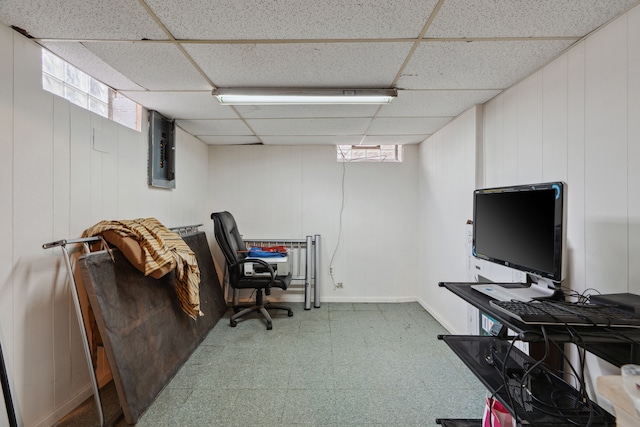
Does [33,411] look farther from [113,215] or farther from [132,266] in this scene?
[113,215]

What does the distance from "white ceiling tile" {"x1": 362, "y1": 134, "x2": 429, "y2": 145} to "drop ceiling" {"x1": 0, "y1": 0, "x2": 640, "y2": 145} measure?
0.96 meters

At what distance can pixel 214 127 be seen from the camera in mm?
2928

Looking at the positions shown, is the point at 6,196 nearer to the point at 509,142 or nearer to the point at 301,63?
the point at 301,63

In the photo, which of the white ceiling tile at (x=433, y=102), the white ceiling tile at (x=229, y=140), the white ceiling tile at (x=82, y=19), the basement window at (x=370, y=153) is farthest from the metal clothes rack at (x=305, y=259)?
the white ceiling tile at (x=82, y=19)

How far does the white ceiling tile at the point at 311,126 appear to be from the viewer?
2.67 meters

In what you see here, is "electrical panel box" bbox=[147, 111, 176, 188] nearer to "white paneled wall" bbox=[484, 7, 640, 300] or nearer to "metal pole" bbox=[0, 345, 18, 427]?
"metal pole" bbox=[0, 345, 18, 427]

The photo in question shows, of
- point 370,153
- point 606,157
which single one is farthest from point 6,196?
point 370,153

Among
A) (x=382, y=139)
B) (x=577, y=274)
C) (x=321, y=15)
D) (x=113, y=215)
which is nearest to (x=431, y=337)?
(x=577, y=274)

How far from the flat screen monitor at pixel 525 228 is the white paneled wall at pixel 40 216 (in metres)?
2.58

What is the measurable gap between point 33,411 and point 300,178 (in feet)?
9.99

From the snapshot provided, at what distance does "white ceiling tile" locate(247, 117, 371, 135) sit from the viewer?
267cm

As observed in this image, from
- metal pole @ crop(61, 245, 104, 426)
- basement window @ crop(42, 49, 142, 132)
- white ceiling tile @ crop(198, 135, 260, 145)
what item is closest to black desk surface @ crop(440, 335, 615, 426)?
metal pole @ crop(61, 245, 104, 426)

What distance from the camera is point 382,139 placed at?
11.1 ft

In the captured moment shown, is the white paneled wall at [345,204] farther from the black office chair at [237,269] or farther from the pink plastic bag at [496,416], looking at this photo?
the pink plastic bag at [496,416]
